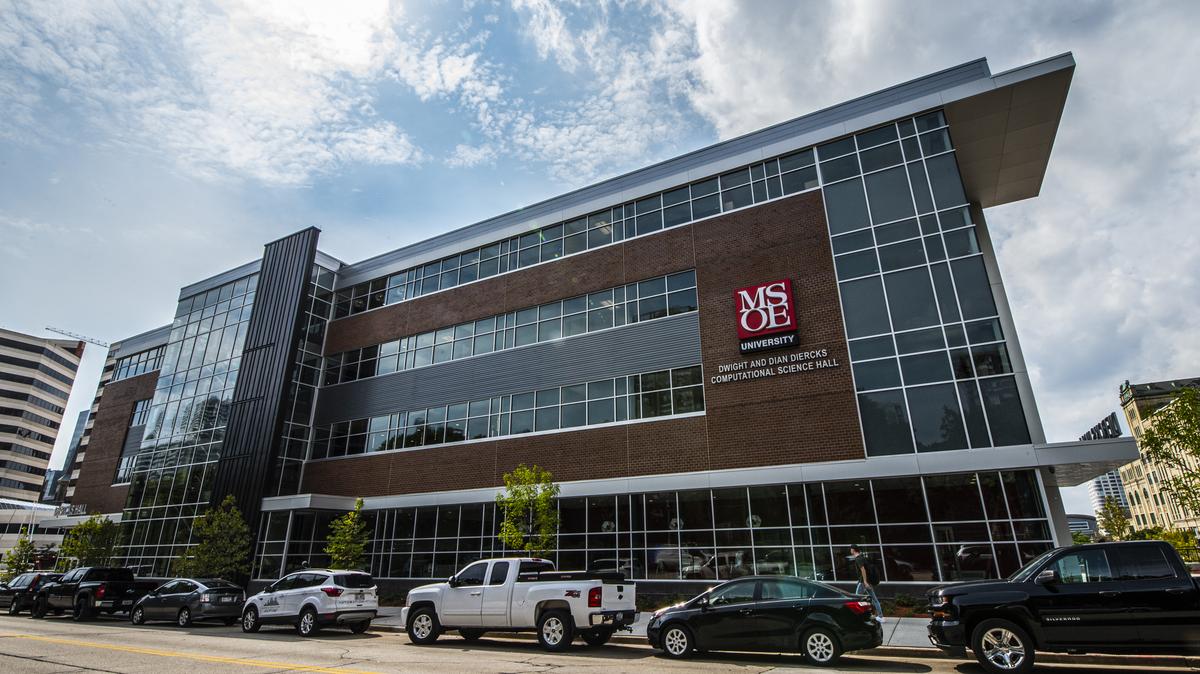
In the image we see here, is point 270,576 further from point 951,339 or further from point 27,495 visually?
point 27,495

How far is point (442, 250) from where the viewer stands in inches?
1266

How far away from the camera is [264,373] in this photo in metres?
32.6

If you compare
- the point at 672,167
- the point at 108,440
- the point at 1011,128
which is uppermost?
the point at 672,167

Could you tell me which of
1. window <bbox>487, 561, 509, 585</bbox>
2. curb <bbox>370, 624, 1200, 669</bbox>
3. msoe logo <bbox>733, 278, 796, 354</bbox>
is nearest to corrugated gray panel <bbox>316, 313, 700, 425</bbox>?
msoe logo <bbox>733, 278, 796, 354</bbox>

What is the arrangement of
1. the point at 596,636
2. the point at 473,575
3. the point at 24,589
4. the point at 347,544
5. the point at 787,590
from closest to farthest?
the point at 787,590 → the point at 596,636 → the point at 473,575 → the point at 24,589 → the point at 347,544

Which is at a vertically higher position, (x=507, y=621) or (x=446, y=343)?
(x=446, y=343)

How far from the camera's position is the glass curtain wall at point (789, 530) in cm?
1722

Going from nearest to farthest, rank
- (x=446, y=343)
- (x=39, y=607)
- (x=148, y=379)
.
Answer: (x=39, y=607)
(x=446, y=343)
(x=148, y=379)

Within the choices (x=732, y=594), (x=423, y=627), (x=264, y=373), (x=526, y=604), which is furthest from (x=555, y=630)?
(x=264, y=373)

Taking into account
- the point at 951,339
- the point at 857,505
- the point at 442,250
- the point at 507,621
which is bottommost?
the point at 507,621

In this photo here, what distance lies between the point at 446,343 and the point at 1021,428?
919 inches

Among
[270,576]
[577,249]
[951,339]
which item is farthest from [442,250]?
[951,339]

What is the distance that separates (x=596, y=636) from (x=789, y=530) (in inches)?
335

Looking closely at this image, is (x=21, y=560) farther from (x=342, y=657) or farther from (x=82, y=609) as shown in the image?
(x=342, y=657)
